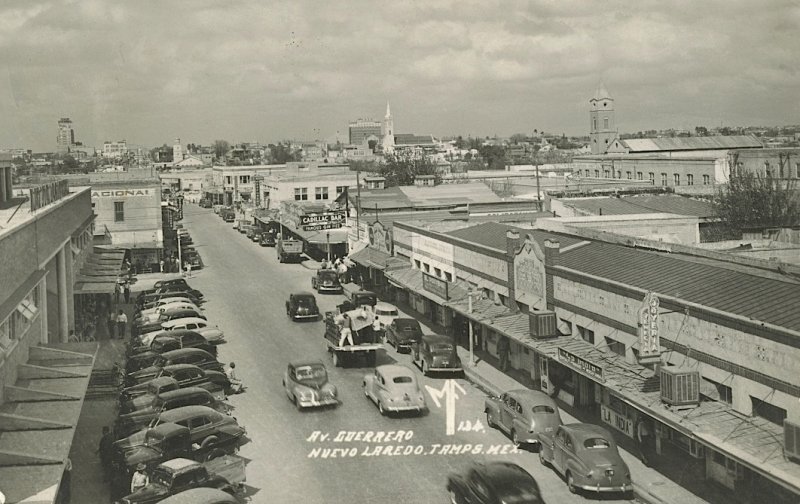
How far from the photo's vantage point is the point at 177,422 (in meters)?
22.8

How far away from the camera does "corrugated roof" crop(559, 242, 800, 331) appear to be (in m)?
20.3

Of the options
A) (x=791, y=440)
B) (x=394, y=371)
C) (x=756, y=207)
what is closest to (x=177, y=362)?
(x=394, y=371)

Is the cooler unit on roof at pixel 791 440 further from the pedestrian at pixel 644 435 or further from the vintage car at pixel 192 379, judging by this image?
the vintage car at pixel 192 379

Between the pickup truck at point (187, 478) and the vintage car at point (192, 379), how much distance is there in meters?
7.60

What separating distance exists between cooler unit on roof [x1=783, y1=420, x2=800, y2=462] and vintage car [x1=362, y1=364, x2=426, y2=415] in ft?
40.7

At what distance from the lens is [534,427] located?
23.0m

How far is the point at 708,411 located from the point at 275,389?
16.3 m

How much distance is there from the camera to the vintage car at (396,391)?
26.4 metres

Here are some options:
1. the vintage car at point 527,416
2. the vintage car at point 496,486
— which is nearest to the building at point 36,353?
the vintage car at point 496,486

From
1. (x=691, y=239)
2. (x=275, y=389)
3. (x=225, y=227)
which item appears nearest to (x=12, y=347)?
(x=275, y=389)

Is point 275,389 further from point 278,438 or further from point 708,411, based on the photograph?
point 708,411

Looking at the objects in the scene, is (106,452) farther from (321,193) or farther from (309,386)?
(321,193)

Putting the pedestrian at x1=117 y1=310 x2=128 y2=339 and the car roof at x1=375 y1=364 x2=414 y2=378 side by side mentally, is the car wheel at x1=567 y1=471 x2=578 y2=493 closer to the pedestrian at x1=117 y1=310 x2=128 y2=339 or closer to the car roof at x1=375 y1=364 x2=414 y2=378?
the car roof at x1=375 y1=364 x2=414 y2=378

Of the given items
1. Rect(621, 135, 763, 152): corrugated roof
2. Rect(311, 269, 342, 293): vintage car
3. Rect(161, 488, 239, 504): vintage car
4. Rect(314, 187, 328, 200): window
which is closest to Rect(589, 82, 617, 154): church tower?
Rect(621, 135, 763, 152): corrugated roof
